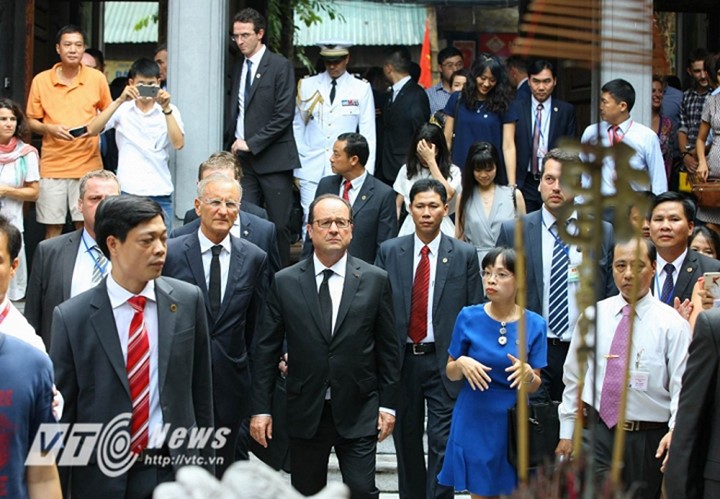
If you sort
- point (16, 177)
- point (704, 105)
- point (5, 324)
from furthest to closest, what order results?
point (704, 105) → point (16, 177) → point (5, 324)

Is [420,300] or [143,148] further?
[143,148]

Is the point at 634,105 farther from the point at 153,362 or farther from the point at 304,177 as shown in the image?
the point at 153,362

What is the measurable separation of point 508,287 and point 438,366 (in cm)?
103

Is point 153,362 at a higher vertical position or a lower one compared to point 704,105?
lower

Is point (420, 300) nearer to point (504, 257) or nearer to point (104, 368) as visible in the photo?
point (504, 257)

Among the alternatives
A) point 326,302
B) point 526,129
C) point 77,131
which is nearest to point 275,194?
point 77,131

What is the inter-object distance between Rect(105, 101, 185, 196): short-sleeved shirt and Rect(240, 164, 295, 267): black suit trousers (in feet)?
2.13

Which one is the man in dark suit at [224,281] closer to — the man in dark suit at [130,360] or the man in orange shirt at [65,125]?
the man in dark suit at [130,360]

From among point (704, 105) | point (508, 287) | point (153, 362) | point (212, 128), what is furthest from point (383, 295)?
point (704, 105)

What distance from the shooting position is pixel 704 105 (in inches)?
444

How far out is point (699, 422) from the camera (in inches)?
207

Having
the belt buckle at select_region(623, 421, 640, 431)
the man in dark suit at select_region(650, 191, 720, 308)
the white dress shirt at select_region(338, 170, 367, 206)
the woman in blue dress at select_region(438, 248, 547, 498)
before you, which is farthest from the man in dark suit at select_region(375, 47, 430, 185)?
the belt buckle at select_region(623, 421, 640, 431)

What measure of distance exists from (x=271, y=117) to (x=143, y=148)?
1.11m

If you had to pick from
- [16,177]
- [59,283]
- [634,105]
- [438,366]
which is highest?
[634,105]
